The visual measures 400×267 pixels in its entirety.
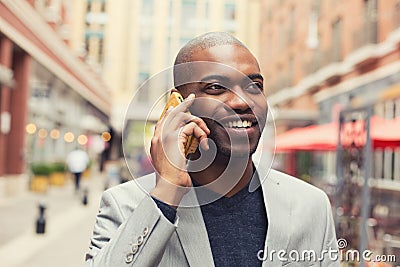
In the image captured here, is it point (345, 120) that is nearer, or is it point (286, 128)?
point (345, 120)

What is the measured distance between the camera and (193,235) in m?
1.27

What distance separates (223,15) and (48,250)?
4.79m

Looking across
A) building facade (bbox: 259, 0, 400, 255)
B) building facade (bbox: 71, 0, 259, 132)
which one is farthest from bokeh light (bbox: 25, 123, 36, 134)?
building facade (bbox: 71, 0, 259, 132)

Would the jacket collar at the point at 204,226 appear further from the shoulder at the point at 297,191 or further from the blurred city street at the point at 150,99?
the blurred city street at the point at 150,99

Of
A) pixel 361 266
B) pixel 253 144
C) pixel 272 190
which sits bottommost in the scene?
pixel 361 266

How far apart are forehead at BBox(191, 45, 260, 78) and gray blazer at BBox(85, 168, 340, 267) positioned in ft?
0.93

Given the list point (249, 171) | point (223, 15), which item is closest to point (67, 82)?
point (223, 15)

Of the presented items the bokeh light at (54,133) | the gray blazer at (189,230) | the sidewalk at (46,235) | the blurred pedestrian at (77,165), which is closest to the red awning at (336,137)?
the sidewalk at (46,235)

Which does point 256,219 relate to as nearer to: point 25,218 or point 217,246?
point 217,246

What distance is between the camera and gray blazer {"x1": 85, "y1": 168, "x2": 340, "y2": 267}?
3.76 feet

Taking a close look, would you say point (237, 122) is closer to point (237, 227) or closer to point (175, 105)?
point (175, 105)

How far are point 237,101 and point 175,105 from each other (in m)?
0.13

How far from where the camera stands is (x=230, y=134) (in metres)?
1.22

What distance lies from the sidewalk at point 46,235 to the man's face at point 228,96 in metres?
3.18
